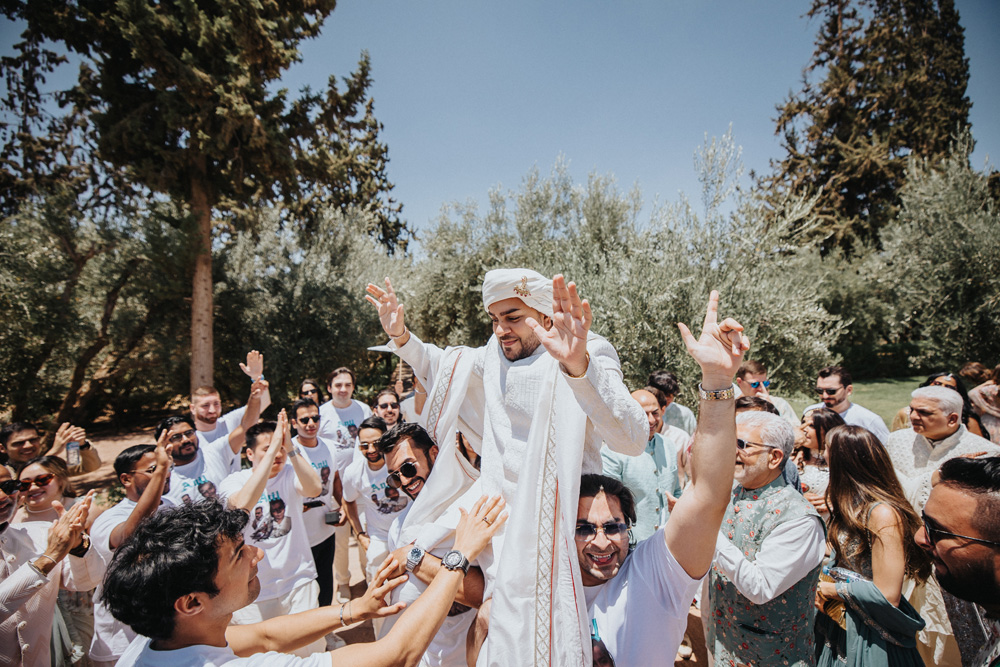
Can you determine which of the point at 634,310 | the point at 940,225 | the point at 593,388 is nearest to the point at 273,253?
the point at 634,310

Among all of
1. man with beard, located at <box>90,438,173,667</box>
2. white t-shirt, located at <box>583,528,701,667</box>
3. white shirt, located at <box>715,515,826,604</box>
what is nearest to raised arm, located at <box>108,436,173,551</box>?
man with beard, located at <box>90,438,173,667</box>

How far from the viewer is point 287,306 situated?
48.0 feet

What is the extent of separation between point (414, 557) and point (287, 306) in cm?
1408

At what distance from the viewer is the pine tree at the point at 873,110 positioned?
22.2 meters

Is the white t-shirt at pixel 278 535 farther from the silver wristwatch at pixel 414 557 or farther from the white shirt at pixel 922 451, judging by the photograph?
the white shirt at pixel 922 451

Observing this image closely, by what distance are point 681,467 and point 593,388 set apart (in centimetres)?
327

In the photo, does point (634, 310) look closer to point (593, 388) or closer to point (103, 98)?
point (593, 388)

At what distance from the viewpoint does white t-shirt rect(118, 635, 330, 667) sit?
1.56 m

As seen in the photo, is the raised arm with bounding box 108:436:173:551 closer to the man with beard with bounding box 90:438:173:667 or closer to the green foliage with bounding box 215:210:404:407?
the man with beard with bounding box 90:438:173:667

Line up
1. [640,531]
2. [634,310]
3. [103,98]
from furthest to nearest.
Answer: [103,98] < [634,310] < [640,531]

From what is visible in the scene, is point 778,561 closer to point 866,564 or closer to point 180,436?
point 866,564

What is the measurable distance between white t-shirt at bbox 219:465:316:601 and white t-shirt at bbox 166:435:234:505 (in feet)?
1.28

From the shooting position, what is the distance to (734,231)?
332 inches

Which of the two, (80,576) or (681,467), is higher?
(681,467)
